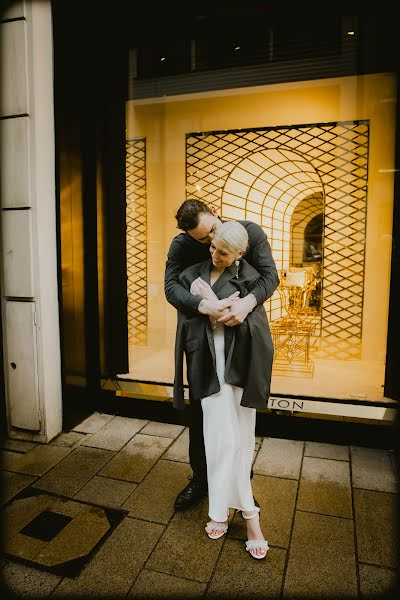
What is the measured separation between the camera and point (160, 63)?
4.36 m

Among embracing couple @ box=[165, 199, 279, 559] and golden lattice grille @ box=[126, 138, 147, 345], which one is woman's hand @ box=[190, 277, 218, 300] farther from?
golden lattice grille @ box=[126, 138, 147, 345]

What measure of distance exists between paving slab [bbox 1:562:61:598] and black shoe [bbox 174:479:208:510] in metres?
0.89

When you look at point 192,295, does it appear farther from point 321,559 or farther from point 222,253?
point 321,559

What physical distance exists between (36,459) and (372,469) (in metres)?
2.79

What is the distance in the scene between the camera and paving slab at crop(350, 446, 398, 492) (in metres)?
3.18

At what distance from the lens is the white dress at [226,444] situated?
246 cm

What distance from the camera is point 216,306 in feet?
7.73

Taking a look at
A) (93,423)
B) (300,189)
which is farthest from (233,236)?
(300,189)

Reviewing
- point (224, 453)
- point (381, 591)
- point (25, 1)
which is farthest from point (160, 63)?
point (381, 591)

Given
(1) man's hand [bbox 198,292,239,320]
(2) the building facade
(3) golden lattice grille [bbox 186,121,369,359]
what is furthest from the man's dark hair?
(3) golden lattice grille [bbox 186,121,369,359]

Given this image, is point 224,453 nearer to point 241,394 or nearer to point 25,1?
point 241,394

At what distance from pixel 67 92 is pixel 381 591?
4.41 meters

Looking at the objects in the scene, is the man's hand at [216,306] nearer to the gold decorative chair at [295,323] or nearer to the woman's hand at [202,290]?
the woman's hand at [202,290]

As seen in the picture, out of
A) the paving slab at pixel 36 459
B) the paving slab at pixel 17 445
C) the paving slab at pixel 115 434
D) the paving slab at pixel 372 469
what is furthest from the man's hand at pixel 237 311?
the paving slab at pixel 17 445
